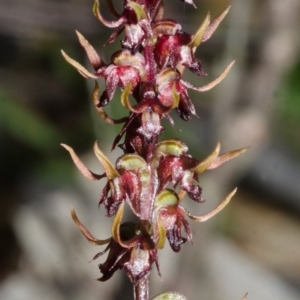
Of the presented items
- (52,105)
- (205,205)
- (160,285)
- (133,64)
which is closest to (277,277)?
(160,285)

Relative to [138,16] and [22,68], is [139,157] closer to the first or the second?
[138,16]

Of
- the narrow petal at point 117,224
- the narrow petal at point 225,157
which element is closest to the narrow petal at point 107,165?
the narrow petal at point 117,224

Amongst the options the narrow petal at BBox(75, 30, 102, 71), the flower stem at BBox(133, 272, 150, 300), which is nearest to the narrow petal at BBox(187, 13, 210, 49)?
the narrow petal at BBox(75, 30, 102, 71)

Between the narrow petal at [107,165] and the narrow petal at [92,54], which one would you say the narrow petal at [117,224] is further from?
the narrow petal at [92,54]

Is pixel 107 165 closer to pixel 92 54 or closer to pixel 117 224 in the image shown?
pixel 117 224

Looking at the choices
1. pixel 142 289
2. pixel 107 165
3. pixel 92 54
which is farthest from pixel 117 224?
pixel 92 54
